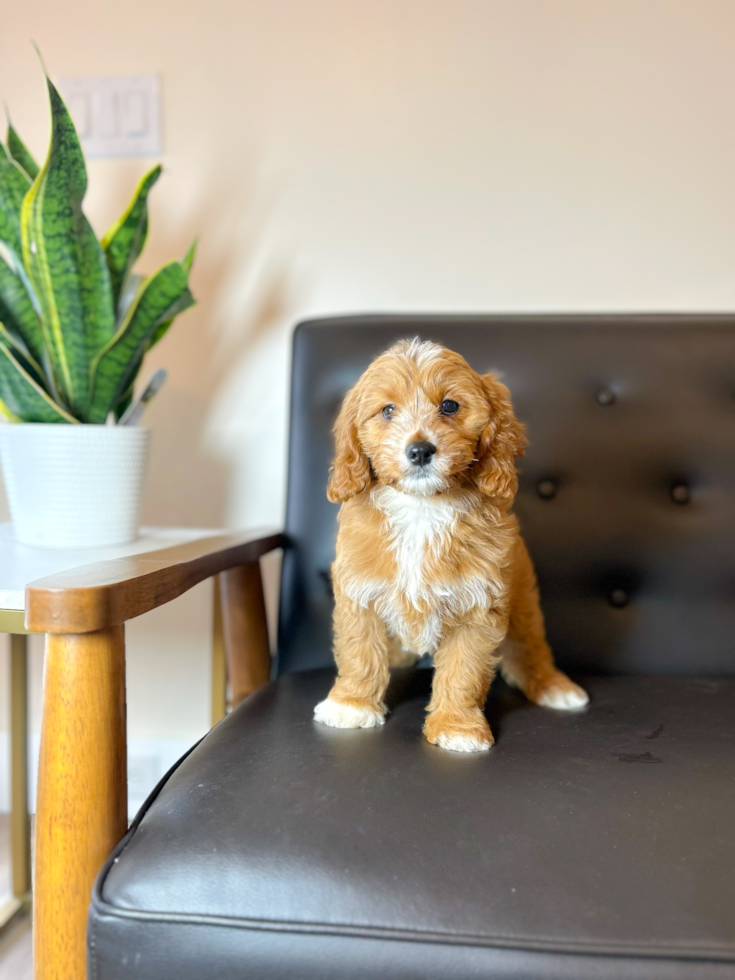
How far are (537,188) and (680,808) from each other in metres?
1.18

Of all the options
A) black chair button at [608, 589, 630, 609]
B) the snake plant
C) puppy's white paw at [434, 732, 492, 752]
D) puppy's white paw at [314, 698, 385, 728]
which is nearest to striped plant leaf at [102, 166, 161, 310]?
the snake plant

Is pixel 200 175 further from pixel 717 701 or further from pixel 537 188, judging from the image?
pixel 717 701

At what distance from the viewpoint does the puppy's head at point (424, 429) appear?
0.79 metres

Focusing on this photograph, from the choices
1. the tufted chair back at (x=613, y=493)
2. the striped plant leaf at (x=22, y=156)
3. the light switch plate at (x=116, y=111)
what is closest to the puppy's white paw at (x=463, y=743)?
the tufted chair back at (x=613, y=493)

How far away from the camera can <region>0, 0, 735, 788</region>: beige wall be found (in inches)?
54.9

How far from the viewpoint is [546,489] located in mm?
1244

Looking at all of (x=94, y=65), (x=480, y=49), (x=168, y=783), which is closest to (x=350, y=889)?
(x=168, y=783)

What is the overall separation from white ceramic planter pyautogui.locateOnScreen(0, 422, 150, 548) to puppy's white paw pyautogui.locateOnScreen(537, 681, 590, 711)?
726 mm

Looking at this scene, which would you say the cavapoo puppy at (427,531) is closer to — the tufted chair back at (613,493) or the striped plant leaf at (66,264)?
the tufted chair back at (613,493)

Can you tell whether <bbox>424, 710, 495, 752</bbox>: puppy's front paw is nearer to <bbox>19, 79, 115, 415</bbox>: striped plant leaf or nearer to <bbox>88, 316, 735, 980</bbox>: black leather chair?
<bbox>88, 316, 735, 980</bbox>: black leather chair

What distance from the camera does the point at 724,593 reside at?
3.93 ft

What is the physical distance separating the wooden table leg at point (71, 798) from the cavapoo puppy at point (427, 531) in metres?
0.29

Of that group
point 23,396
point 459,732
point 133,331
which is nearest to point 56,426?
point 23,396

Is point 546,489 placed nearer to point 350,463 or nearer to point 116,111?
point 350,463
